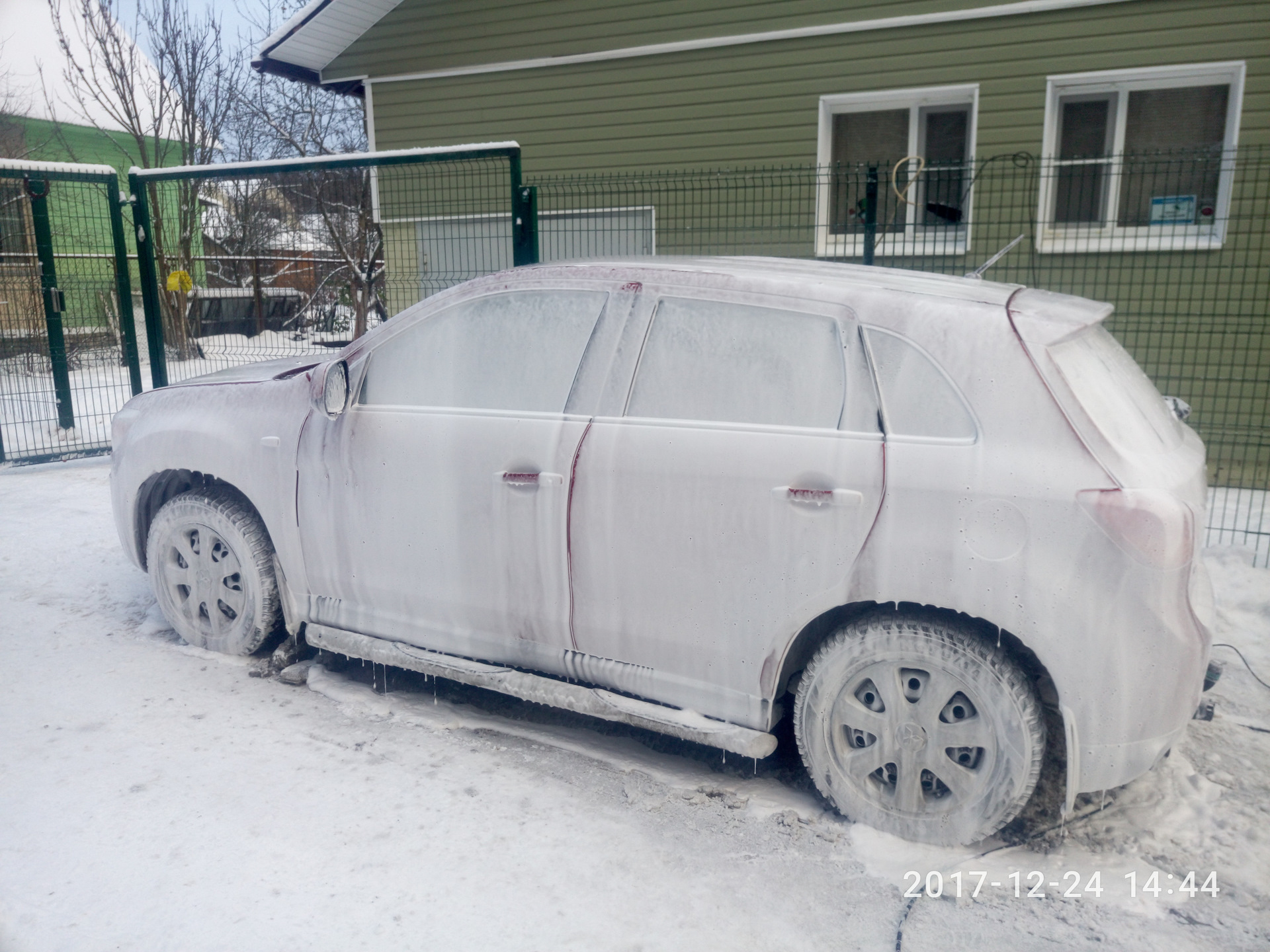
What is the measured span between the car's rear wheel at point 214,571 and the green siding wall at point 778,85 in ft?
24.9

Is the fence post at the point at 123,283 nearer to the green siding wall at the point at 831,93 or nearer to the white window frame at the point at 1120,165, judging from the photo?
the green siding wall at the point at 831,93

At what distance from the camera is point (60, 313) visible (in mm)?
8281

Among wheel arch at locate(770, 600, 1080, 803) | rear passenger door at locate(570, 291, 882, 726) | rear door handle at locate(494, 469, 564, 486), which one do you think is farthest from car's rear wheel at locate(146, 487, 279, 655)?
wheel arch at locate(770, 600, 1080, 803)

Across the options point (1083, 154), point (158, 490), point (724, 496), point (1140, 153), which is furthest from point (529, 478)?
point (1083, 154)

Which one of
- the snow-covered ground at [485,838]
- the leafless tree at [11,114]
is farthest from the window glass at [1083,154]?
the leafless tree at [11,114]

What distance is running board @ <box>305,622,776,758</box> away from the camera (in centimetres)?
306

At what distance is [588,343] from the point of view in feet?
11.1

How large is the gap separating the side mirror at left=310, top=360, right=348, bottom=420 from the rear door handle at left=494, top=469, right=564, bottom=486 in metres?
0.86

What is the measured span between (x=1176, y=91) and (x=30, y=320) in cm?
1143

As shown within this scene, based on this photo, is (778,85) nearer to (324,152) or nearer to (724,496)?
(724,496)

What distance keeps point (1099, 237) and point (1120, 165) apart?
2.93ft

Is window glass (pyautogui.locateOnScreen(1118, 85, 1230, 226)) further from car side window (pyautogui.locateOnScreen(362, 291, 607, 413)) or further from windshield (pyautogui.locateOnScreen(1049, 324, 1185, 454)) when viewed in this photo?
car side window (pyautogui.locateOnScreen(362, 291, 607, 413))

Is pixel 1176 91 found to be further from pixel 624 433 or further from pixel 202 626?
pixel 202 626

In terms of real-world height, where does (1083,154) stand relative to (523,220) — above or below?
above
